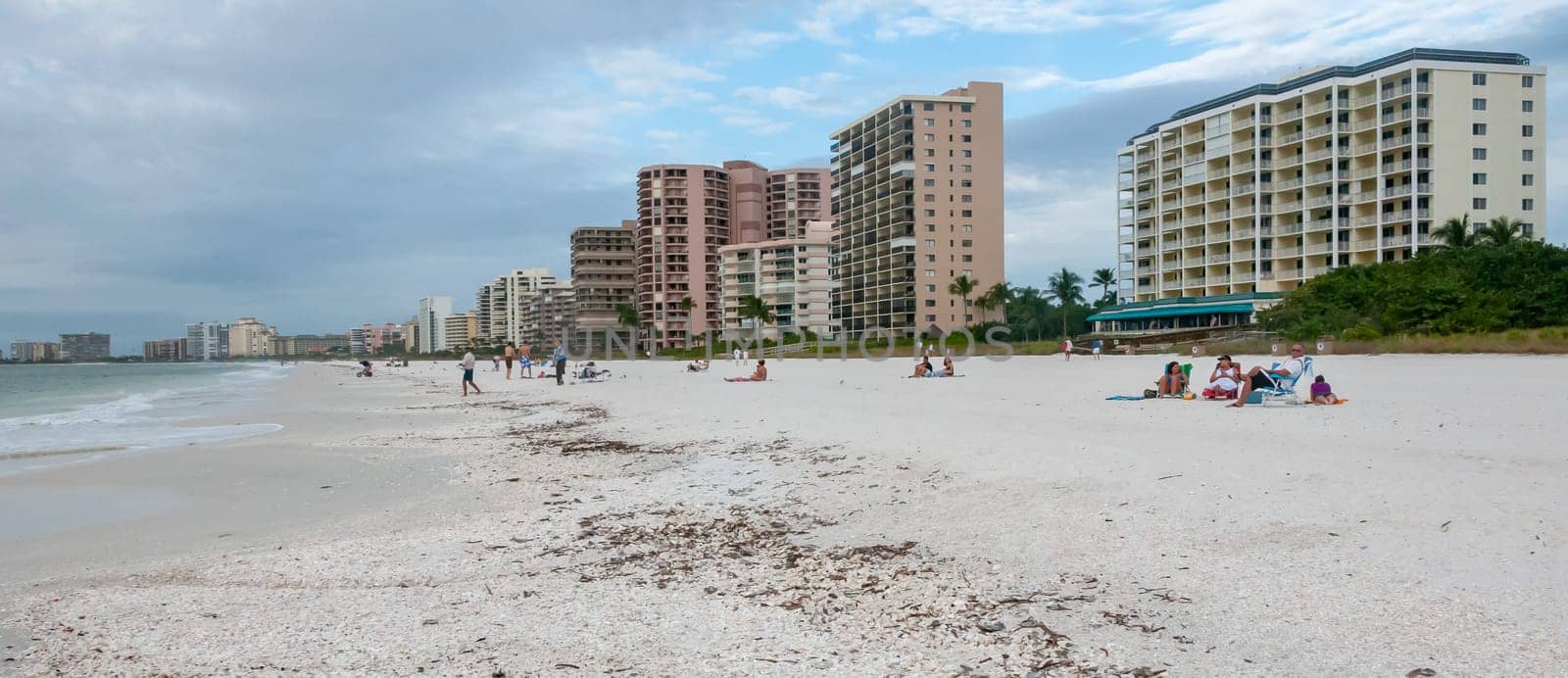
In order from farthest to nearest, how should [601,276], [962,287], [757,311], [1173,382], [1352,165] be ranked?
[601,276]
[757,311]
[962,287]
[1352,165]
[1173,382]

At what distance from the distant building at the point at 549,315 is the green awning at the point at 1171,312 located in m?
97.8

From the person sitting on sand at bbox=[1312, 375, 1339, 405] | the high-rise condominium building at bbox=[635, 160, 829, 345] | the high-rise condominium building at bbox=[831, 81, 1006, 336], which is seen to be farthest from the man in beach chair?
the high-rise condominium building at bbox=[635, 160, 829, 345]

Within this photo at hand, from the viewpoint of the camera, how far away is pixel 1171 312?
68625 mm

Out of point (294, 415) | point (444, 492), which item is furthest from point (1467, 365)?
point (294, 415)

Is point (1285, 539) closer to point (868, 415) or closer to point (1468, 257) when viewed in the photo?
point (868, 415)

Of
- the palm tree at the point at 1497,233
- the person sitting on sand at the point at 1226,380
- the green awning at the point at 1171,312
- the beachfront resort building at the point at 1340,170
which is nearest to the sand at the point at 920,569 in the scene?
the person sitting on sand at the point at 1226,380

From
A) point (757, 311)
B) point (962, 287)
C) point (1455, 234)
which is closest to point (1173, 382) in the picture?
point (1455, 234)

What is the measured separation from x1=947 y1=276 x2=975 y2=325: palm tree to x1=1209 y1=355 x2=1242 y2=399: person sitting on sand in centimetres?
7946

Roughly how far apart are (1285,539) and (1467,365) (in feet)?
75.4

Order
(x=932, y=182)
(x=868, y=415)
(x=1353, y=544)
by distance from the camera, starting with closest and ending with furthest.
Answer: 1. (x=1353, y=544)
2. (x=868, y=415)
3. (x=932, y=182)

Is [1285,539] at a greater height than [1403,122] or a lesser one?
lesser

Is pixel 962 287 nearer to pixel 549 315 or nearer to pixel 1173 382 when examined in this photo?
pixel 1173 382

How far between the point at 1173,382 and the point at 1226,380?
3.53 feet

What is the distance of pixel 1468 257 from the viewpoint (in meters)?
41.1
